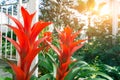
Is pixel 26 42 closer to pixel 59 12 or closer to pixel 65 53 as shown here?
→ pixel 65 53

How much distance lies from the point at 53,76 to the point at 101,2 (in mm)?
13348

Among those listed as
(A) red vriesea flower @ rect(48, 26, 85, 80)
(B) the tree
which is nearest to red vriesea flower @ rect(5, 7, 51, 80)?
(A) red vriesea flower @ rect(48, 26, 85, 80)

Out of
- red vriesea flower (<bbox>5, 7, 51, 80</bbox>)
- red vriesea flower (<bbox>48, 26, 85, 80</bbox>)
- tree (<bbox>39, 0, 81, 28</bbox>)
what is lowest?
tree (<bbox>39, 0, 81, 28</bbox>)

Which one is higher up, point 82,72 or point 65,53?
point 65,53

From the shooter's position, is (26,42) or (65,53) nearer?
(26,42)

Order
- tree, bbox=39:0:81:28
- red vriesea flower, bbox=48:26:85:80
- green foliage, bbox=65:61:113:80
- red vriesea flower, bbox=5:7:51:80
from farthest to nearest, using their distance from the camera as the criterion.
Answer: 1. tree, bbox=39:0:81:28
2. green foliage, bbox=65:61:113:80
3. red vriesea flower, bbox=48:26:85:80
4. red vriesea flower, bbox=5:7:51:80

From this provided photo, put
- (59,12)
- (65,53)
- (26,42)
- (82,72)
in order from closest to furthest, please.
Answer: (26,42), (65,53), (82,72), (59,12)

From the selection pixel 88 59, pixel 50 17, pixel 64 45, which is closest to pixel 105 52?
pixel 88 59

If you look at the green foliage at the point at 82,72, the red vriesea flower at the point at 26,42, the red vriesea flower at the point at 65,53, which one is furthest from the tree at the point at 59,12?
the red vriesea flower at the point at 26,42

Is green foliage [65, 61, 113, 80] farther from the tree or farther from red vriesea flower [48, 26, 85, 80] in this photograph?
the tree

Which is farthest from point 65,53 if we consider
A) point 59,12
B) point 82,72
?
point 59,12

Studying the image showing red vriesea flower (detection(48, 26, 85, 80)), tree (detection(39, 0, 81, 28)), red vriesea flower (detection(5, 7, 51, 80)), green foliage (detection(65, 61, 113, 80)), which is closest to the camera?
red vriesea flower (detection(5, 7, 51, 80))

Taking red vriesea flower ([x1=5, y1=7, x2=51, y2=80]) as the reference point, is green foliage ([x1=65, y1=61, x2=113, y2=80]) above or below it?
below

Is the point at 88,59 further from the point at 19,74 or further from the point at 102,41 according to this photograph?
the point at 19,74
